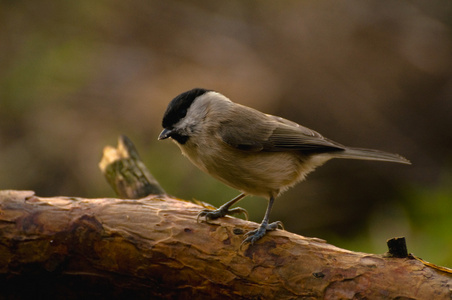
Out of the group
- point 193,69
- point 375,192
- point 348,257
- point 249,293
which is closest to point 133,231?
point 249,293

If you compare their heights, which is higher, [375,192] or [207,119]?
[375,192]

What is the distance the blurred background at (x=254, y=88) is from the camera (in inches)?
238

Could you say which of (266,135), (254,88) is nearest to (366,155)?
(266,135)

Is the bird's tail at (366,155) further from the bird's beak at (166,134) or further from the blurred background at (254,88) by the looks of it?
the blurred background at (254,88)

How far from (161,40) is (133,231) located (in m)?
5.95

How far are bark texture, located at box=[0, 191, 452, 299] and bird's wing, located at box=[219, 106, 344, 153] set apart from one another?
1.99ft

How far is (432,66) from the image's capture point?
6.91 meters

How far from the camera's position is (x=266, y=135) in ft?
11.0

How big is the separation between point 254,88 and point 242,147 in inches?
150

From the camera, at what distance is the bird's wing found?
320cm

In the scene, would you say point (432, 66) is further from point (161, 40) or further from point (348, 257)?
point (348, 257)

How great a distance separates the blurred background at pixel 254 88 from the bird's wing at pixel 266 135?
2.19 metres

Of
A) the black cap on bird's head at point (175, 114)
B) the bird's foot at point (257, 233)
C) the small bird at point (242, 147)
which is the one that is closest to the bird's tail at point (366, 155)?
the small bird at point (242, 147)

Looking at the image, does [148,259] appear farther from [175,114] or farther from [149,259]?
[175,114]
